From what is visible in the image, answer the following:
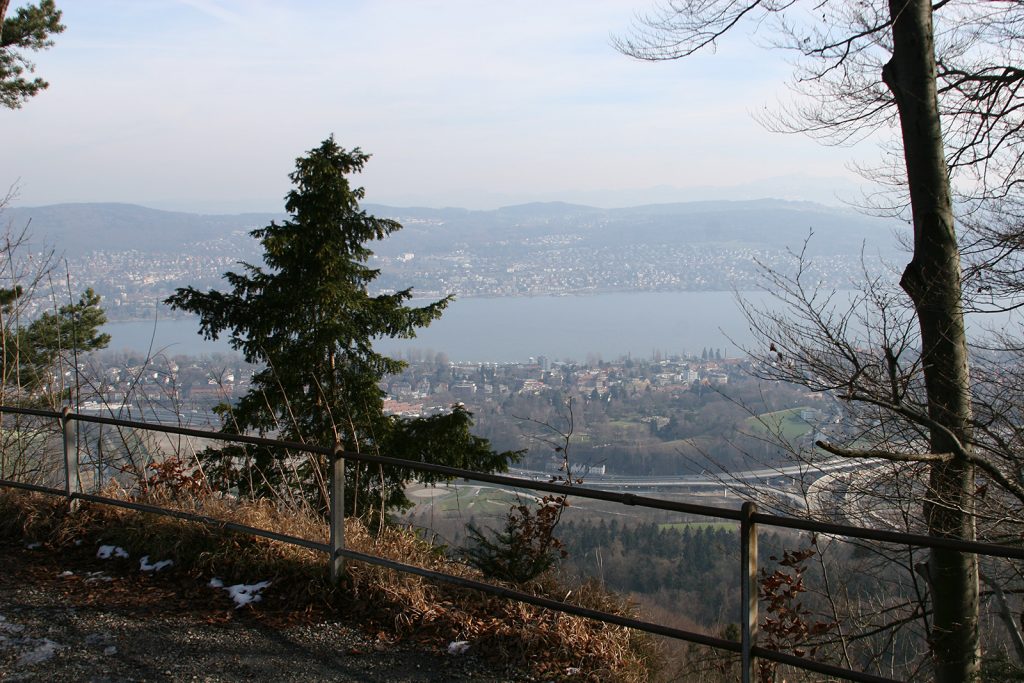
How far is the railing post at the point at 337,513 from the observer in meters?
5.48

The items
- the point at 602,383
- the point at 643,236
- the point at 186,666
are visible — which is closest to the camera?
the point at 186,666

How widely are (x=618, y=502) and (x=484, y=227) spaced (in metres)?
108

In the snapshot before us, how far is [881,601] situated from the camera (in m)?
10.2

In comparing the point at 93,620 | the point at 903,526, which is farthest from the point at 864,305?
the point at 93,620

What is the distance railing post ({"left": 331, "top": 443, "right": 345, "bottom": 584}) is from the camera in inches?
216

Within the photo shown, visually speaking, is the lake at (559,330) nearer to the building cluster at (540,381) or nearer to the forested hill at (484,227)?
the forested hill at (484,227)

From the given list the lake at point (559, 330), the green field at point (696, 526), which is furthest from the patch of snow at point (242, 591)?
the lake at point (559, 330)

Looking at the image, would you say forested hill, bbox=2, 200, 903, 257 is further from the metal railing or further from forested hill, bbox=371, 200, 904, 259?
the metal railing

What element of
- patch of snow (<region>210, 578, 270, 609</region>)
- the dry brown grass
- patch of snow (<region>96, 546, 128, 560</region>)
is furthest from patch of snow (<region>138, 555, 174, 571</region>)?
patch of snow (<region>210, 578, 270, 609</region>)

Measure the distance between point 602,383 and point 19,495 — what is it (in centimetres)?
2734

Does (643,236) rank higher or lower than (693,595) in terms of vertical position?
higher

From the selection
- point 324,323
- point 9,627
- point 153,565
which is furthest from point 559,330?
point 9,627

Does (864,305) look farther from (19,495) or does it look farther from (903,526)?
(19,495)

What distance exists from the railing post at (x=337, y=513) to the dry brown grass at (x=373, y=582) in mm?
85
